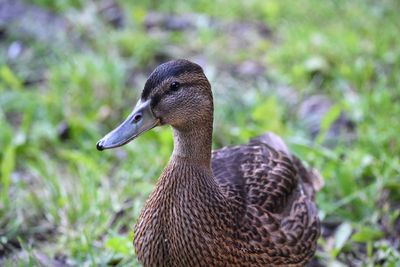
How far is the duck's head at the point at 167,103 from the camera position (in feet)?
8.79

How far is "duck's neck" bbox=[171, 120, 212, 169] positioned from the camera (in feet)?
9.32

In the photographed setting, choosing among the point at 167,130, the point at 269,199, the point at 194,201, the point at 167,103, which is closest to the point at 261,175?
the point at 269,199

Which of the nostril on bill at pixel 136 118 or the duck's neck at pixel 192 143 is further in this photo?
the duck's neck at pixel 192 143

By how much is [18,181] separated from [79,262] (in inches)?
35.9

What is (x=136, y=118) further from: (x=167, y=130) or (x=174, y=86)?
(x=167, y=130)

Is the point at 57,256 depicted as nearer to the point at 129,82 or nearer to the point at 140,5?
the point at 129,82

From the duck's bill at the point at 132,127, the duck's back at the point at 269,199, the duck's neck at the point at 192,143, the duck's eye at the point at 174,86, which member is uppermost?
the duck's eye at the point at 174,86

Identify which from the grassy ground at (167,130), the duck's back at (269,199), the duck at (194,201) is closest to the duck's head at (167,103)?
the duck at (194,201)

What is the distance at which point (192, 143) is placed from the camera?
2.85 m

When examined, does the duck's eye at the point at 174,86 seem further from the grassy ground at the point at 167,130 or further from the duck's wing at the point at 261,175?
the grassy ground at the point at 167,130

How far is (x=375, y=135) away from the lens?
168 inches

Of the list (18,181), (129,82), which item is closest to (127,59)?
(129,82)

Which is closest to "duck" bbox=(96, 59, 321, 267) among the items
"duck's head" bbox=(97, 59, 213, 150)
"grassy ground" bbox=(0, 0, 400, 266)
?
"duck's head" bbox=(97, 59, 213, 150)

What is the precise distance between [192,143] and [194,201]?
9.4 inches
